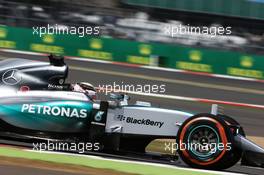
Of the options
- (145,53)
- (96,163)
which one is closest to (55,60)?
(96,163)

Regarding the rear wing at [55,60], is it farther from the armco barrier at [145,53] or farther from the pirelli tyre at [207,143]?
the armco barrier at [145,53]

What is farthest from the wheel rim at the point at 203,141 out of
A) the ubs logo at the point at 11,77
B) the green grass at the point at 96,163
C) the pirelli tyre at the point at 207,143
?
the ubs logo at the point at 11,77

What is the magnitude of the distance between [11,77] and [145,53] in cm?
1100

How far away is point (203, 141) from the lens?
22.6 feet

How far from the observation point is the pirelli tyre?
267 inches

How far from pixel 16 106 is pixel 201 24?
20.2 m

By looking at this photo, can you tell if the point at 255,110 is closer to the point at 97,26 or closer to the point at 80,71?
the point at 80,71

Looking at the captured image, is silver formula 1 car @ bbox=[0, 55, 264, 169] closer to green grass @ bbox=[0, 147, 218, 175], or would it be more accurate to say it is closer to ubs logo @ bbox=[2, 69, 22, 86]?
ubs logo @ bbox=[2, 69, 22, 86]

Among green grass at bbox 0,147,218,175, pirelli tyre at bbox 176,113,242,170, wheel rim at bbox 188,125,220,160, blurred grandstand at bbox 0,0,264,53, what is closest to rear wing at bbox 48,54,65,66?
green grass at bbox 0,147,218,175

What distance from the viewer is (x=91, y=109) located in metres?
7.10

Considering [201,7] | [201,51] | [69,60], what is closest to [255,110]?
[201,51]

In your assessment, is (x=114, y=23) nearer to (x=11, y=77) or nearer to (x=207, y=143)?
(x=11, y=77)

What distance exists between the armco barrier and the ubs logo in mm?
10671

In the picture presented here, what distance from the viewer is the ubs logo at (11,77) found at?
7.27 metres
